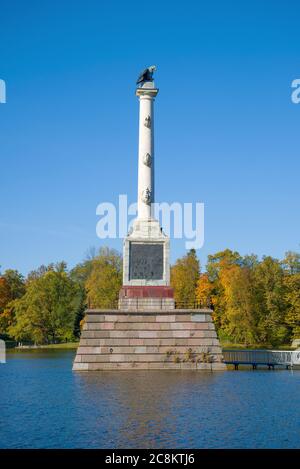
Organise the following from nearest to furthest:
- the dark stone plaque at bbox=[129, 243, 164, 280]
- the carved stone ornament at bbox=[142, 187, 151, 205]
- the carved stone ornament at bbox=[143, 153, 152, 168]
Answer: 1. the dark stone plaque at bbox=[129, 243, 164, 280]
2. the carved stone ornament at bbox=[142, 187, 151, 205]
3. the carved stone ornament at bbox=[143, 153, 152, 168]

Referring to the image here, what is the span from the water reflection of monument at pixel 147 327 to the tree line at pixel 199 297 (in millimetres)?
17393

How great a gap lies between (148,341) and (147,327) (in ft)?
2.76

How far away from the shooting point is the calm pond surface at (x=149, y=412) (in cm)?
1385

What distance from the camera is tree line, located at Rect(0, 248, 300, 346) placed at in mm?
60906

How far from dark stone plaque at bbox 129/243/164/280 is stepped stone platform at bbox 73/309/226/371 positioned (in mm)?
3062

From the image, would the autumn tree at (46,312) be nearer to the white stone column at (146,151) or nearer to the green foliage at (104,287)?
the green foliage at (104,287)

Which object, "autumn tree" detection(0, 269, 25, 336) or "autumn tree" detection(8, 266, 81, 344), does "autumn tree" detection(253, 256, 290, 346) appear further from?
"autumn tree" detection(0, 269, 25, 336)

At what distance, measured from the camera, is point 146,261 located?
117 ft

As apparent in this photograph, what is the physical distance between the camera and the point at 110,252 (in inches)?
3329

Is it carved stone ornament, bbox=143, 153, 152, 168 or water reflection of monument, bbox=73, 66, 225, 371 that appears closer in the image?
water reflection of monument, bbox=73, 66, 225, 371

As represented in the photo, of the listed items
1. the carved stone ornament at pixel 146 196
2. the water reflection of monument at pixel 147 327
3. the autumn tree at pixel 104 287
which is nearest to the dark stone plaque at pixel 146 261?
the water reflection of monument at pixel 147 327

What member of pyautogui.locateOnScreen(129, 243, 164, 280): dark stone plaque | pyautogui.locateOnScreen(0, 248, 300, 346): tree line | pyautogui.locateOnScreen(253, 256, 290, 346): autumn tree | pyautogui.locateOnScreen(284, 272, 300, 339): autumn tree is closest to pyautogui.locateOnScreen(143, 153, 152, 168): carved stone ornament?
pyautogui.locateOnScreen(129, 243, 164, 280): dark stone plaque
